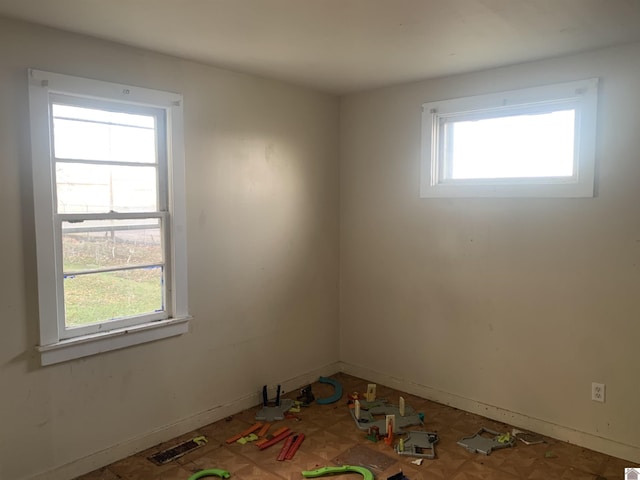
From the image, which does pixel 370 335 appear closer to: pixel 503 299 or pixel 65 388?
pixel 503 299

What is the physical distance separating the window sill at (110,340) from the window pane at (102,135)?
3.33 ft

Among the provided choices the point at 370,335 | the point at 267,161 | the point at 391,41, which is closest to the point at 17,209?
the point at 267,161

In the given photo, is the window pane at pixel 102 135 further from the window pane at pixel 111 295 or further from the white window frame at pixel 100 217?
the window pane at pixel 111 295

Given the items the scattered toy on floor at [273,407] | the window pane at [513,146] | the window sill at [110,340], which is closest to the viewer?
the window sill at [110,340]

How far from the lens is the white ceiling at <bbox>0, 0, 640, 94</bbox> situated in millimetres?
2227

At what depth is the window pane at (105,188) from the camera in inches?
106

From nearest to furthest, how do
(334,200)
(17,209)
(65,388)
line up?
(17,209), (65,388), (334,200)

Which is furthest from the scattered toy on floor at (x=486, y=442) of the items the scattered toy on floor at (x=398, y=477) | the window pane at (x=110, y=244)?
the window pane at (x=110, y=244)

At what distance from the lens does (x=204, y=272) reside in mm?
3322

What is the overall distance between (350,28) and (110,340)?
7.21ft

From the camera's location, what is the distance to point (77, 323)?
276 centimetres

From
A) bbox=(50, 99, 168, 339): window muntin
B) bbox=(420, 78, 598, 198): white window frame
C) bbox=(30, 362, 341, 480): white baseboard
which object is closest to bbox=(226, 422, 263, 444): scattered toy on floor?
bbox=(30, 362, 341, 480): white baseboard

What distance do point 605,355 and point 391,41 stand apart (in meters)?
2.29

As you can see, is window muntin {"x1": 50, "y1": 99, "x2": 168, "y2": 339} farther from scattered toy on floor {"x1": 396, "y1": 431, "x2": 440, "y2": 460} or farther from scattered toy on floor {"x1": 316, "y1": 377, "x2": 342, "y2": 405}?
scattered toy on floor {"x1": 396, "y1": 431, "x2": 440, "y2": 460}
